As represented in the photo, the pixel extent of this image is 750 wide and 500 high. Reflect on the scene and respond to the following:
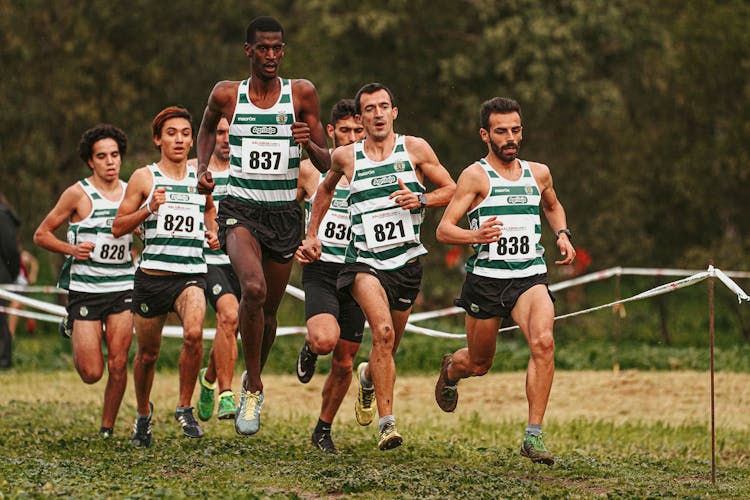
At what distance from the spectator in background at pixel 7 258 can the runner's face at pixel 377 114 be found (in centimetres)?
1112

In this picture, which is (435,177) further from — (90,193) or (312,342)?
(90,193)

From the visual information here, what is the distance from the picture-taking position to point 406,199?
10.9 metres

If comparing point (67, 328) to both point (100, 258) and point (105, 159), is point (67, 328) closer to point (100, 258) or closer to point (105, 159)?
point (100, 258)

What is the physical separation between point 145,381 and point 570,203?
21239mm

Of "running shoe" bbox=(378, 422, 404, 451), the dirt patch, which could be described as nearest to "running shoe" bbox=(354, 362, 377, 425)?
"running shoe" bbox=(378, 422, 404, 451)

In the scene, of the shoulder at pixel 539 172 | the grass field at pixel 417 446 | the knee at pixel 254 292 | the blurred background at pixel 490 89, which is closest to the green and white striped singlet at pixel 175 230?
the knee at pixel 254 292

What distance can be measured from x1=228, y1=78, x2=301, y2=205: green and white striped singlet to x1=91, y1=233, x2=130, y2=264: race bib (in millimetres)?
1968

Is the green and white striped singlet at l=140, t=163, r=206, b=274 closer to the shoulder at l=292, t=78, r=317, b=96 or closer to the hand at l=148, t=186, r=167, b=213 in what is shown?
the hand at l=148, t=186, r=167, b=213

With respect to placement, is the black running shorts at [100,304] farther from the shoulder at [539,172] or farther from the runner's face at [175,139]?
the shoulder at [539,172]

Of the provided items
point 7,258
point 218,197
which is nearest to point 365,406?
point 218,197

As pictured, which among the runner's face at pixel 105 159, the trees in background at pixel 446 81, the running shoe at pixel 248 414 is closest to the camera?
the running shoe at pixel 248 414

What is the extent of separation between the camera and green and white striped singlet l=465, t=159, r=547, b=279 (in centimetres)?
1073

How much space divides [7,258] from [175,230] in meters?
9.86

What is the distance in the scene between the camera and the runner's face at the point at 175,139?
1266cm
